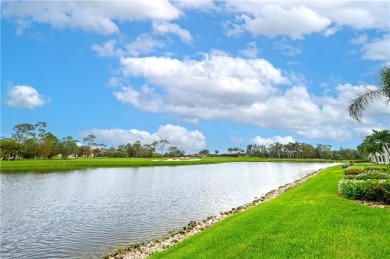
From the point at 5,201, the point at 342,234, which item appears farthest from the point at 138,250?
the point at 5,201

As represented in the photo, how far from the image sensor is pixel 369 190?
20.9 m

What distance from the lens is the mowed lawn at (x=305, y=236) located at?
12641mm

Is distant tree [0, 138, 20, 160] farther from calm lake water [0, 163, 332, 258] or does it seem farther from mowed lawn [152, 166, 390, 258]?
mowed lawn [152, 166, 390, 258]

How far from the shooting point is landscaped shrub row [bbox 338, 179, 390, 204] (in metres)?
20.0

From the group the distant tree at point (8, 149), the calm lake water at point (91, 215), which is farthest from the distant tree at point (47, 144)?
the calm lake water at point (91, 215)

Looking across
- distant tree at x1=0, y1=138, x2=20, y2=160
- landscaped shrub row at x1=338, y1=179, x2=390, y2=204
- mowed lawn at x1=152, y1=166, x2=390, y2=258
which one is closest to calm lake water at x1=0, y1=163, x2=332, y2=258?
mowed lawn at x1=152, y1=166, x2=390, y2=258

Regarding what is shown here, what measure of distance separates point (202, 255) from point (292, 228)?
4.63 m

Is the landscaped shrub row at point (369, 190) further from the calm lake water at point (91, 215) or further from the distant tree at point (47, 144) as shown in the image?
the distant tree at point (47, 144)

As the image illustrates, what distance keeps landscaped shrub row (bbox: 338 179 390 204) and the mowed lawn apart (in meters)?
2.15

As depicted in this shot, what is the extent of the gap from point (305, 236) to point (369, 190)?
30.0 ft

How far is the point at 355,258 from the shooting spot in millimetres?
11781

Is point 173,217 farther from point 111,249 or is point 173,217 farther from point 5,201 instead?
point 5,201

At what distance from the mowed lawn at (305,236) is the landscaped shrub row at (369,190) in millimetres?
2146

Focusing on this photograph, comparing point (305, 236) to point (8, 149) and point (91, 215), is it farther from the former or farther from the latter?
point (8, 149)
